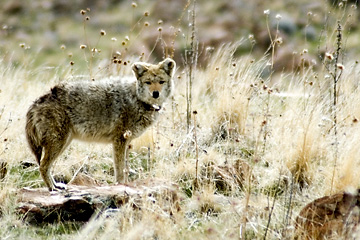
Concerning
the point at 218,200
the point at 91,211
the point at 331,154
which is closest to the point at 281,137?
the point at 331,154

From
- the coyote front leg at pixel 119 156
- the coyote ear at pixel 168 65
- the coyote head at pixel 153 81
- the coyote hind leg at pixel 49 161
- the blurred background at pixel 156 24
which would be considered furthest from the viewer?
the blurred background at pixel 156 24

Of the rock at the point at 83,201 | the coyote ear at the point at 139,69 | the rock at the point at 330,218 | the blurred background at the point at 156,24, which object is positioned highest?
the coyote ear at the point at 139,69

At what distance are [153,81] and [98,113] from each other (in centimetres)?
73

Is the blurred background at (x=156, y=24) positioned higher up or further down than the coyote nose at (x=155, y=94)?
further down

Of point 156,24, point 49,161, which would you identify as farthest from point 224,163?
point 156,24

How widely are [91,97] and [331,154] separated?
108 inches

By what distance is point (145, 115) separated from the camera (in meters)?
6.83

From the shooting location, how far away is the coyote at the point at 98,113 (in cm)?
609

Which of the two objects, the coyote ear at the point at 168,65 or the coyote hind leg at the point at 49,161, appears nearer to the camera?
the coyote hind leg at the point at 49,161

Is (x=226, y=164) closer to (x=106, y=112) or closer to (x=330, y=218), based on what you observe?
(x=106, y=112)

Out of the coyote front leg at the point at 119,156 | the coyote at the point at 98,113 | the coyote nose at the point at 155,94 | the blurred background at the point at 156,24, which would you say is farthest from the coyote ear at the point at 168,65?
the blurred background at the point at 156,24

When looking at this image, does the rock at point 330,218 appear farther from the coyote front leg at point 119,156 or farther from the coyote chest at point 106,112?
the coyote chest at point 106,112

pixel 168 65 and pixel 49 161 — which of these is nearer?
pixel 49 161

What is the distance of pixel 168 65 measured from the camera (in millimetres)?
6887
